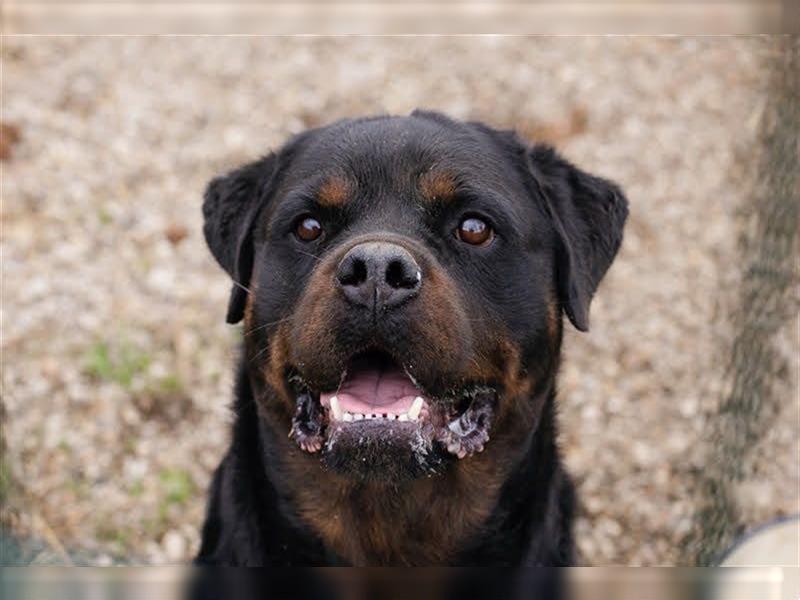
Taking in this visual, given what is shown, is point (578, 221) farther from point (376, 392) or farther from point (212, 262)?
point (212, 262)

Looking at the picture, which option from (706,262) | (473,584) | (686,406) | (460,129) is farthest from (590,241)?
(706,262)

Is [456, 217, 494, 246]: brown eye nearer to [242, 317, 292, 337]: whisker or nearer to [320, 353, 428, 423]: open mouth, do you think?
[320, 353, 428, 423]: open mouth

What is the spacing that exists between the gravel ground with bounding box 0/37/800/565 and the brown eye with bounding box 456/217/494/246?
144 cm

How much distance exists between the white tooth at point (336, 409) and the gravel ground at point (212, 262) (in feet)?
5.25

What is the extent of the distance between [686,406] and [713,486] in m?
0.85

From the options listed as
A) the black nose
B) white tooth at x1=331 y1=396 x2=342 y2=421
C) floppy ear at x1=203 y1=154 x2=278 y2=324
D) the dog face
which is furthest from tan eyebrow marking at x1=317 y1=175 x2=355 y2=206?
white tooth at x1=331 y1=396 x2=342 y2=421

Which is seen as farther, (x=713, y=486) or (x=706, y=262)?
(x=706, y=262)

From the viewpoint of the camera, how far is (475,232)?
10.2 ft

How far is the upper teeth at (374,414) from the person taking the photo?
9.32ft

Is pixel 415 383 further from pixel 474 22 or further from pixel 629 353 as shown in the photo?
pixel 629 353

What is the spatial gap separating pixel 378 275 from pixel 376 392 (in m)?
0.43

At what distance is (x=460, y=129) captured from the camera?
11.0 ft

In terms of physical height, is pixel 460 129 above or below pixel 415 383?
above

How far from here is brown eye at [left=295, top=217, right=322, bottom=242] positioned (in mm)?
3158
